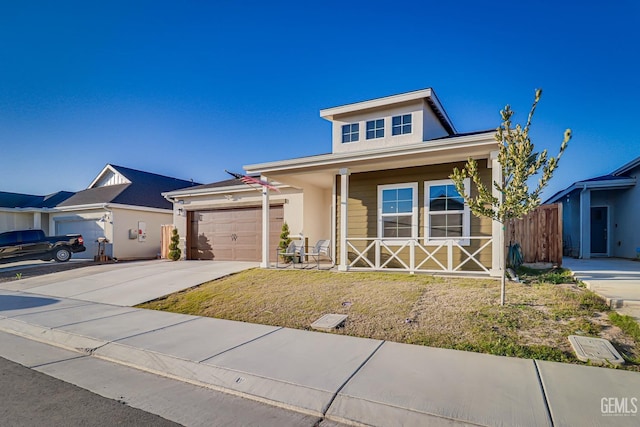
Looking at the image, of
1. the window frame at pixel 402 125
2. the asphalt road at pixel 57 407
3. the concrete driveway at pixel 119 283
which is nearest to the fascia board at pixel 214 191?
the concrete driveway at pixel 119 283

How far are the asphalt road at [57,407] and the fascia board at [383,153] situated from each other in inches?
286

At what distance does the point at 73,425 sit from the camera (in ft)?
9.07

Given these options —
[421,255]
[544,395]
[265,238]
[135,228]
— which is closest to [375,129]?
[421,255]

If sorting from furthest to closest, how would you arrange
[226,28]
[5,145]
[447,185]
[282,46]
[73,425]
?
[5,145]
[282,46]
[226,28]
[447,185]
[73,425]

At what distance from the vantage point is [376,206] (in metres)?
10.2

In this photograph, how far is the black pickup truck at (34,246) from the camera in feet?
47.1

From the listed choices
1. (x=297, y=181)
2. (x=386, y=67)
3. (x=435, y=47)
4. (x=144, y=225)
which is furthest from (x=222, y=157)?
(x=435, y=47)

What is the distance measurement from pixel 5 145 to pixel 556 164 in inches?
888

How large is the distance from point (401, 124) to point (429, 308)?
709cm

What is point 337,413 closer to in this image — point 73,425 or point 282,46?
point 73,425

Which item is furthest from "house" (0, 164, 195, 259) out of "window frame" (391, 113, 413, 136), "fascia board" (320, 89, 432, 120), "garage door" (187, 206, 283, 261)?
"window frame" (391, 113, 413, 136)

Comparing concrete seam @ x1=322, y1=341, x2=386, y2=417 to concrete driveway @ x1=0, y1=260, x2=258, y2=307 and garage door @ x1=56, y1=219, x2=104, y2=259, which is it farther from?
garage door @ x1=56, y1=219, x2=104, y2=259

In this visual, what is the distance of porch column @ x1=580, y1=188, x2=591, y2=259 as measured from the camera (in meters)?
13.2

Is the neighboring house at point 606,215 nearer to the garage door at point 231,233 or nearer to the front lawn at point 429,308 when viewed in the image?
the front lawn at point 429,308
